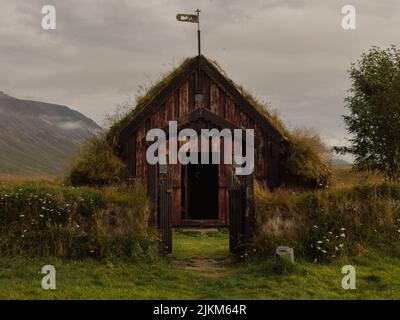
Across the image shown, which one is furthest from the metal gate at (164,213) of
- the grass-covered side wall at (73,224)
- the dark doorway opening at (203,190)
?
the dark doorway opening at (203,190)

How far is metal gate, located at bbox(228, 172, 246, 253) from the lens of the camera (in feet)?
45.2

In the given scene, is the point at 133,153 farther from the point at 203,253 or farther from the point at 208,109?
the point at 203,253

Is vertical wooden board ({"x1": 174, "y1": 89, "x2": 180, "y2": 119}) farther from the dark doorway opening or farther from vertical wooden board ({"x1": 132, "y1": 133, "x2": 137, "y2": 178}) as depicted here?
the dark doorway opening

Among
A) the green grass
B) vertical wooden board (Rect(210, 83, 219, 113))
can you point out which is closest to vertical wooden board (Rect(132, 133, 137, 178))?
the green grass

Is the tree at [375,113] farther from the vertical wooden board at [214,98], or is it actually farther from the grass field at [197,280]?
the grass field at [197,280]

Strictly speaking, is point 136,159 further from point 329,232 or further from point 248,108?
point 329,232

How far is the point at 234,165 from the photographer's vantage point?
2008 centimetres

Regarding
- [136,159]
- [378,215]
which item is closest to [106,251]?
[378,215]

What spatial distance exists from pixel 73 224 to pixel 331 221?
5.83 m

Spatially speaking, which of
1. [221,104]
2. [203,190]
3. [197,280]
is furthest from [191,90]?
[197,280]

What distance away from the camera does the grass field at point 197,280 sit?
9.55 meters

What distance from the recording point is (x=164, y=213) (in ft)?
45.4

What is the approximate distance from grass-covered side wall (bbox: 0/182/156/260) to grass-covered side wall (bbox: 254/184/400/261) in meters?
2.80

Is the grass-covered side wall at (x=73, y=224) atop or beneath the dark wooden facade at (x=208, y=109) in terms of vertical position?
beneath
